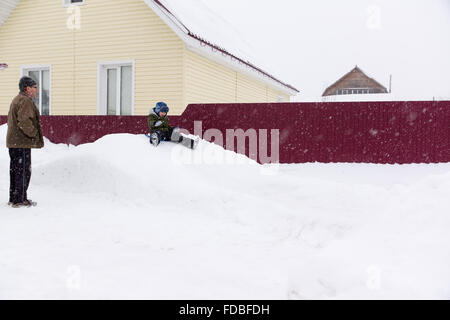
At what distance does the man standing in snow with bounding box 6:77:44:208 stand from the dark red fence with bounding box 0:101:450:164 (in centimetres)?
515

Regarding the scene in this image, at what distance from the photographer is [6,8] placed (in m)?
13.0

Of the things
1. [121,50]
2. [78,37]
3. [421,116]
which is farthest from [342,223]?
[78,37]

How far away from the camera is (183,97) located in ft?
35.9

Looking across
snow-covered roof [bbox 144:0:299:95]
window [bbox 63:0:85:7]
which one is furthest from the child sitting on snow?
window [bbox 63:0:85:7]

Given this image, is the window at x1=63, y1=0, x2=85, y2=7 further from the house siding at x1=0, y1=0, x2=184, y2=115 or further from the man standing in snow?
the man standing in snow

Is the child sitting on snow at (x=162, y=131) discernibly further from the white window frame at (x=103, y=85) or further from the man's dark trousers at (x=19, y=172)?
the white window frame at (x=103, y=85)

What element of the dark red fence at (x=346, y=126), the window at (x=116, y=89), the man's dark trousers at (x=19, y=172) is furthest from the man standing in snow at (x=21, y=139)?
the window at (x=116, y=89)

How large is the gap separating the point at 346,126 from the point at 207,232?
6496mm

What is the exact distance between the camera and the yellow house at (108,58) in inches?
438

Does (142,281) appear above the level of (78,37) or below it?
below

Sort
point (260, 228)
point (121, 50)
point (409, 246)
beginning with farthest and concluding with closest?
point (121, 50) → point (260, 228) → point (409, 246)

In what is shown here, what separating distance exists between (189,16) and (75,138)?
5553 millimetres

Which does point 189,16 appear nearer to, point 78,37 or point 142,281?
point 78,37

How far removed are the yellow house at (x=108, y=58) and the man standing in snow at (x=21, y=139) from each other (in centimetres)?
559
